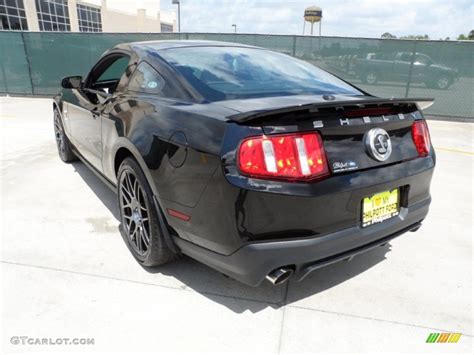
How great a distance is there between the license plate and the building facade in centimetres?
3143

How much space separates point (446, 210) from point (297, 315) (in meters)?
2.40

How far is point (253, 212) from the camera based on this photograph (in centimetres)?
180

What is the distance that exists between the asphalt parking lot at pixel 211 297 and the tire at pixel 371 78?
22.2 ft

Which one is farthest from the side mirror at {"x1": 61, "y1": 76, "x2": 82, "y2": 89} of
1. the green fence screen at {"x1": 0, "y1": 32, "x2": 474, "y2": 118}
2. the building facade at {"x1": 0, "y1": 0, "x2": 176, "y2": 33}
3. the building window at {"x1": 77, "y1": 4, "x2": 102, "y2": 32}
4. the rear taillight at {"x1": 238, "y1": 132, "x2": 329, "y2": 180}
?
the building window at {"x1": 77, "y1": 4, "x2": 102, "y2": 32}

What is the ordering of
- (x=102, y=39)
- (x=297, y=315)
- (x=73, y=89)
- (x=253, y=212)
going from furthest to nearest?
1. (x=102, y=39)
2. (x=73, y=89)
3. (x=297, y=315)
4. (x=253, y=212)

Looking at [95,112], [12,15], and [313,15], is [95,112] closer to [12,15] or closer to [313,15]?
[12,15]

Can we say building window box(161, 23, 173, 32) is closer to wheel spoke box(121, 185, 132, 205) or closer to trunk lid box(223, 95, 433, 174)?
wheel spoke box(121, 185, 132, 205)

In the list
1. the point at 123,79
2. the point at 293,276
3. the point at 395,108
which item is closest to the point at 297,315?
the point at 293,276

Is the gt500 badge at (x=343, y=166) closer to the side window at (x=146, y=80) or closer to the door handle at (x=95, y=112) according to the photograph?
the side window at (x=146, y=80)

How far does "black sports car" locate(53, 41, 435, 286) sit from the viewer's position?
5.88ft

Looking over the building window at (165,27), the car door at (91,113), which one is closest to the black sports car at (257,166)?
the car door at (91,113)

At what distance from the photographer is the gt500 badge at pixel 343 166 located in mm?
1883

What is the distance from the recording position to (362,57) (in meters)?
9.50

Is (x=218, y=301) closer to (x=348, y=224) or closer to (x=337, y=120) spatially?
(x=348, y=224)
